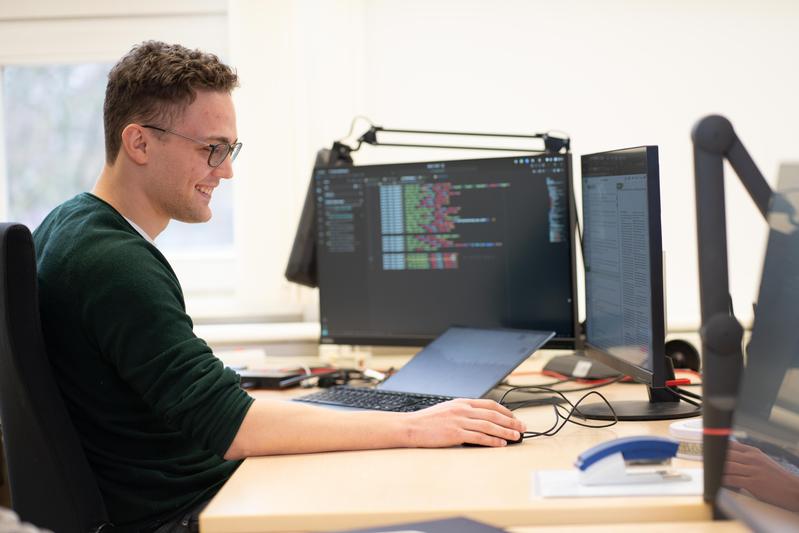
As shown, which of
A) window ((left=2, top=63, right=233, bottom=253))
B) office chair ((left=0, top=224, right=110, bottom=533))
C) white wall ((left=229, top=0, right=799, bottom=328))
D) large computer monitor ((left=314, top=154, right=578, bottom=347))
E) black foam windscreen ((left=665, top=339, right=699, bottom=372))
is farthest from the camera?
window ((left=2, top=63, right=233, bottom=253))

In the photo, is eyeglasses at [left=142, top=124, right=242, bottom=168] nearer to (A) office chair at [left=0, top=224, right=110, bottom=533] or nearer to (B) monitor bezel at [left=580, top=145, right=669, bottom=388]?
(A) office chair at [left=0, top=224, right=110, bottom=533]

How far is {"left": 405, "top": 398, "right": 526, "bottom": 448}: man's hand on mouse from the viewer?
1.32m

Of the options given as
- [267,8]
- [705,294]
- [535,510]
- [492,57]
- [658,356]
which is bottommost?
[535,510]

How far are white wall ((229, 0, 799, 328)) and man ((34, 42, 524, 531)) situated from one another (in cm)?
94

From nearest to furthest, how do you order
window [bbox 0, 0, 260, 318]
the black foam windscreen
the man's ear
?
the man's ear, the black foam windscreen, window [bbox 0, 0, 260, 318]

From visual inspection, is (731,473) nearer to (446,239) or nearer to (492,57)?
(446,239)

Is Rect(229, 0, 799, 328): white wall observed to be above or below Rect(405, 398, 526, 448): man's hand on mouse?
above

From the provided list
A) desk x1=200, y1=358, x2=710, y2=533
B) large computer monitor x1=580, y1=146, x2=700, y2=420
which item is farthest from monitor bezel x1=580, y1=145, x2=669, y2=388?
desk x1=200, y1=358, x2=710, y2=533

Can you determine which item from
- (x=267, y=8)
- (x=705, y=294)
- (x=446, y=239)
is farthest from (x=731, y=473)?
(x=267, y=8)

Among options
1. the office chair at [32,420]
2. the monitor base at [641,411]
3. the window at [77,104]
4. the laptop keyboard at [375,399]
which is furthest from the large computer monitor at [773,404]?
the window at [77,104]

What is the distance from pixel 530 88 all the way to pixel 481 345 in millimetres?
1031

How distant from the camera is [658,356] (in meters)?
1.40

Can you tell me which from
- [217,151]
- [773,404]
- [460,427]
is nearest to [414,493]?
[460,427]

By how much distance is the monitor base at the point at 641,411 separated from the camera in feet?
4.87
